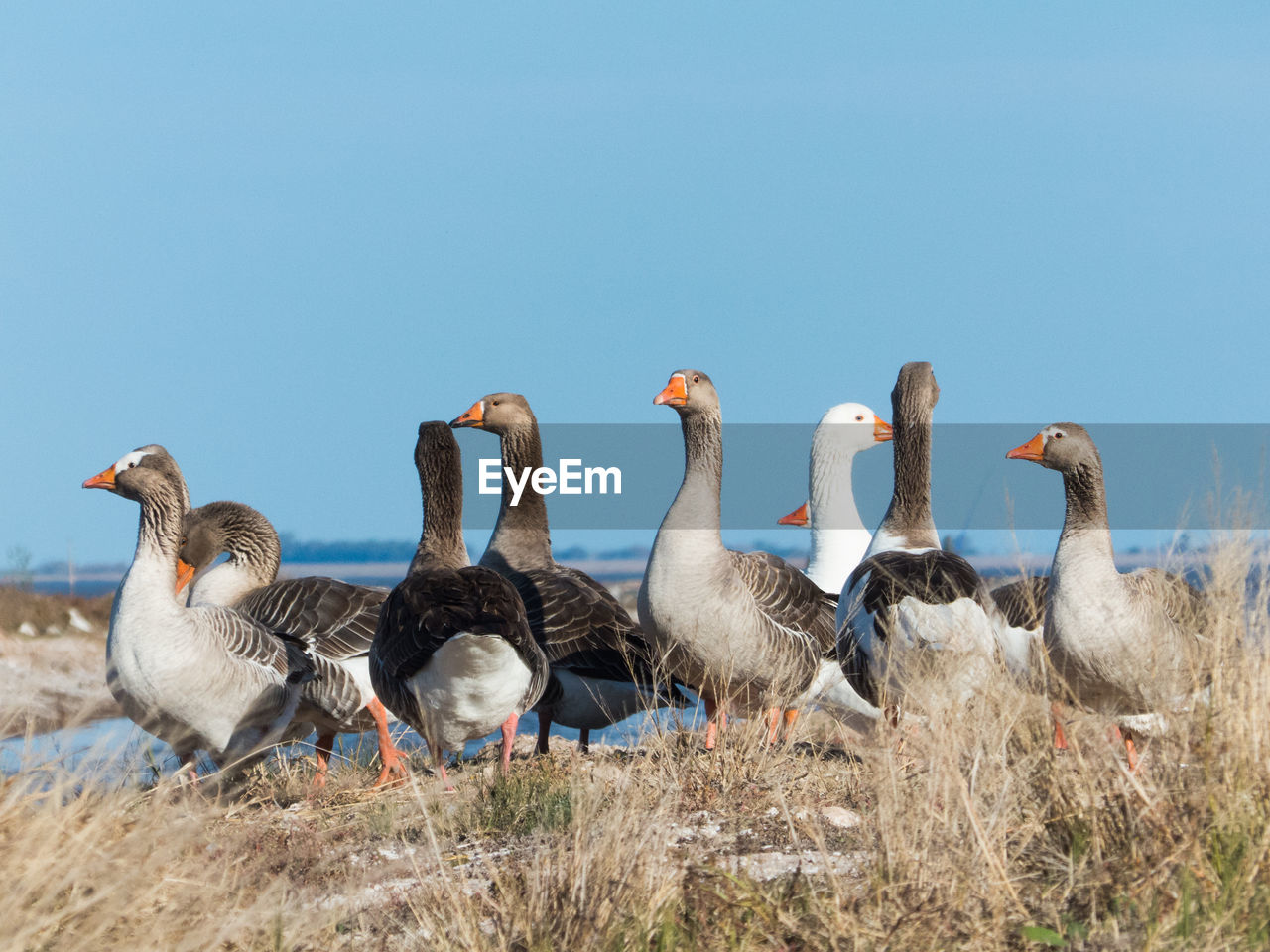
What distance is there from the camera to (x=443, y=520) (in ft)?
34.3

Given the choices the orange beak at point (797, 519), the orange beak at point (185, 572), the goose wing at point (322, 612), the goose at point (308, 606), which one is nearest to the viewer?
the goose at point (308, 606)

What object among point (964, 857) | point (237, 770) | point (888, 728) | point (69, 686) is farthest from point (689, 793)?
point (69, 686)

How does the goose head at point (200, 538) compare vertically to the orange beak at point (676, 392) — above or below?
below

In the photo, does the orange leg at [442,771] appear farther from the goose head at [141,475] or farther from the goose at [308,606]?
the goose head at [141,475]

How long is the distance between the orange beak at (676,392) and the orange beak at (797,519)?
421cm

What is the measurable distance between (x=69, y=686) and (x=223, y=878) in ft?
70.5

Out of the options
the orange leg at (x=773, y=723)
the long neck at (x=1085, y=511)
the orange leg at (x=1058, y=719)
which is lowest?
the orange leg at (x=773, y=723)

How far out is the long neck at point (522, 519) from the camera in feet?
35.9

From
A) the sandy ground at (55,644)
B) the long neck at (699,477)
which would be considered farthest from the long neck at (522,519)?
the sandy ground at (55,644)

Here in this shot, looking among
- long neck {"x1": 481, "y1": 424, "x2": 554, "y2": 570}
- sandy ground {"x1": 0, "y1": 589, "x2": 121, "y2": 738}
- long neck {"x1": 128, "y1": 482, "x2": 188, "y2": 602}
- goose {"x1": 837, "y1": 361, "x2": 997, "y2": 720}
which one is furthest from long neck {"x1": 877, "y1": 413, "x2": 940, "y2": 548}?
sandy ground {"x1": 0, "y1": 589, "x2": 121, "y2": 738}

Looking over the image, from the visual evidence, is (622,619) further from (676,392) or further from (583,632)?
(676,392)

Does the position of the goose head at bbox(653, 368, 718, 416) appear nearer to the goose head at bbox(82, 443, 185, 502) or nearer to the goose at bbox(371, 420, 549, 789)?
the goose at bbox(371, 420, 549, 789)

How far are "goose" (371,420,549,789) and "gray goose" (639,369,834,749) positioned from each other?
884mm

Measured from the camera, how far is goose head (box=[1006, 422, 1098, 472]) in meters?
8.20
